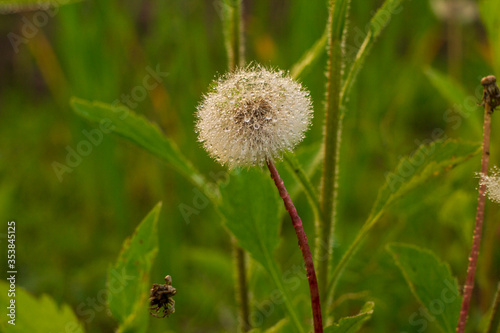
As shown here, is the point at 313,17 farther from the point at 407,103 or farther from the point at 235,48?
the point at 235,48

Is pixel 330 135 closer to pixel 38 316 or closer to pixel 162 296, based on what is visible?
pixel 162 296

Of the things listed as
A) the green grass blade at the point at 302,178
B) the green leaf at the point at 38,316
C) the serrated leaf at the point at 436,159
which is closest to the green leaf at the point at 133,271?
the green leaf at the point at 38,316

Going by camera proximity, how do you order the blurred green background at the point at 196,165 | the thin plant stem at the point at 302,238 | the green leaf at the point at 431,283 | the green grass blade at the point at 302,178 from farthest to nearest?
the blurred green background at the point at 196,165 → the green leaf at the point at 431,283 → the green grass blade at the point at 302,178 → the thin plant stem at the point at 302,238

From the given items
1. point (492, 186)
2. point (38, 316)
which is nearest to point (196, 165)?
point (38, 316)

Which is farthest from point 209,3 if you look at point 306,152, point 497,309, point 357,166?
point 497,309

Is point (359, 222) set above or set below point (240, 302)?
above

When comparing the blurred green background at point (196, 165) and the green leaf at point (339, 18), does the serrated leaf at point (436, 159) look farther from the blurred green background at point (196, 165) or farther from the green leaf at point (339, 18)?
the blurred green background at point (196, 165)

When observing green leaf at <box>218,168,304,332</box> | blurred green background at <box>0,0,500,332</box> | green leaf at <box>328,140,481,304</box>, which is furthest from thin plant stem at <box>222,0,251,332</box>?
green leaf at <box>328,140,481,304</box>
